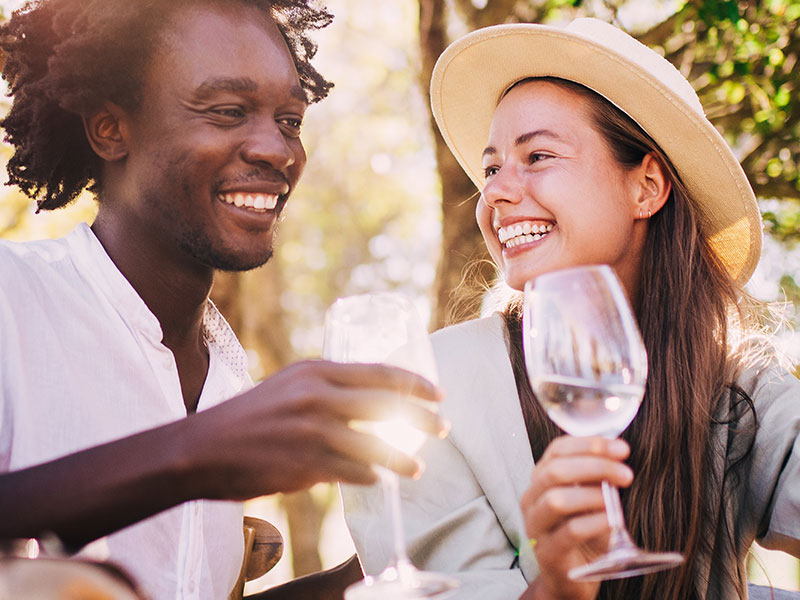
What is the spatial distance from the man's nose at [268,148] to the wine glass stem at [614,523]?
1.64 metres

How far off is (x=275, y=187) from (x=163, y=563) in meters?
1.24

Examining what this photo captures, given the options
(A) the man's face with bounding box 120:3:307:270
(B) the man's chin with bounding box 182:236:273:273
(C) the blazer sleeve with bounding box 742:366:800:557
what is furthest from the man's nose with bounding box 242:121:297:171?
(C) the blazer sleeve with bounding box 742:366:800:557

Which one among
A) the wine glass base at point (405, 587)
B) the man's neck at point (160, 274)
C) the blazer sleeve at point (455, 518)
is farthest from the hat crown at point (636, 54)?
the wine glass base at point (405, 587)

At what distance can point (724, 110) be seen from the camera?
5895 millimetres

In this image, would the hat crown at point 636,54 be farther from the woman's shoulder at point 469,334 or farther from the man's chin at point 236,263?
the man's chin at point 236,263

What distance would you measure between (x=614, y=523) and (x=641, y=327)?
1527 millimetres

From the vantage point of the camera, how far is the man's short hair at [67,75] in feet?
9.39

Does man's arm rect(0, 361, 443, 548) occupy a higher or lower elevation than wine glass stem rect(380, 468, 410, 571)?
higher

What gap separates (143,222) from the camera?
9.23 feet

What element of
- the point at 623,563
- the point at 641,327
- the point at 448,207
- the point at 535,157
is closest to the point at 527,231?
the point at 535,157

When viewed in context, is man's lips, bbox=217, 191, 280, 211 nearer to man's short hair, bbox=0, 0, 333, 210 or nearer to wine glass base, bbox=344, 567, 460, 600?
man's short hair, bbox=0, 0, 333, 210

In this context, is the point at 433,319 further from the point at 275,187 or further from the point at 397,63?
the point at 397,63

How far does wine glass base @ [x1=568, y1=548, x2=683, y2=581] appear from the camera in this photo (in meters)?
1.50

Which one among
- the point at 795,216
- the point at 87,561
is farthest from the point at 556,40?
the point at 795,216
